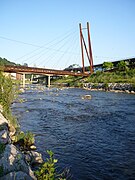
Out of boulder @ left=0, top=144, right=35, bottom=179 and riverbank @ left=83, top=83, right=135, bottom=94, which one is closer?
boulder @ left=0, top=144, right=35, bottom=179

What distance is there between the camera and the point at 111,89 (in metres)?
56.0

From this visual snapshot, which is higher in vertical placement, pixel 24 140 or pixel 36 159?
pixel 24 140

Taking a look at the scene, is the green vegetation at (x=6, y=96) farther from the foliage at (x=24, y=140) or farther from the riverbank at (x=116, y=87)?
the riverbank at (x=116, y=87)

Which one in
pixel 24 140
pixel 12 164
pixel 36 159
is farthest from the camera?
pixel 24 140

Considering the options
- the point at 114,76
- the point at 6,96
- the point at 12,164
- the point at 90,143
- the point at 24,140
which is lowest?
the point at 90,143

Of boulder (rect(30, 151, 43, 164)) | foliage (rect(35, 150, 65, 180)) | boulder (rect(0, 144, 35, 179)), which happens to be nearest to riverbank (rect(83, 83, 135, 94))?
boulder (rect(30, 151, 43, 164))

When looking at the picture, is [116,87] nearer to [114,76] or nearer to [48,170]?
[114,76]

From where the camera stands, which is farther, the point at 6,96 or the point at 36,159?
the point at 6,96

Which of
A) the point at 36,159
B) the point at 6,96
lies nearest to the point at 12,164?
the point at 36,159

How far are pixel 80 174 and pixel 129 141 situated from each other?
18.1ft

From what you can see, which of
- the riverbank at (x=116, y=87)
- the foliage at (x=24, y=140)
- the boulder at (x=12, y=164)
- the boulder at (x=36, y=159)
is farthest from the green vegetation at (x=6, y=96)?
the riverbank at (x=116, y=87)

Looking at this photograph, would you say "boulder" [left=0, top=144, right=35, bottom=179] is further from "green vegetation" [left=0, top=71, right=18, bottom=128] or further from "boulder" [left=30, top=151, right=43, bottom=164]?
"green vegetation" [left=0, top=71, right=18, bottom=128]

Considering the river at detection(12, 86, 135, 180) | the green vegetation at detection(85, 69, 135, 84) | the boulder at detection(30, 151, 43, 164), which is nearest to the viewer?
the river at detection(12, 86, 135, 180)

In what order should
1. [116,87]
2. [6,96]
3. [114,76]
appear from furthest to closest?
[114,76]
[116,87]
[6,96]
